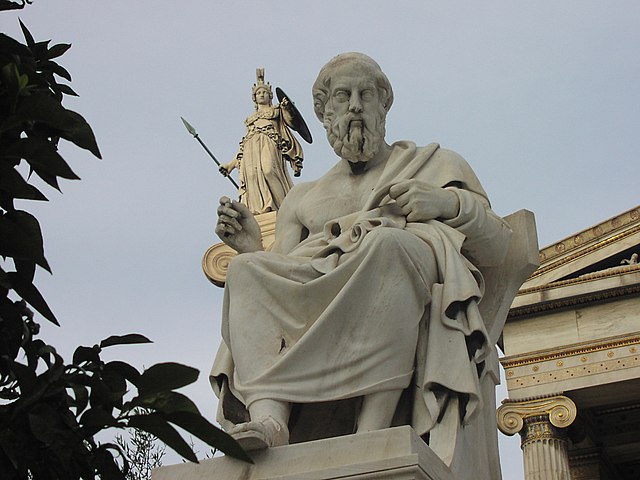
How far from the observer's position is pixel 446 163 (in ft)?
20.9

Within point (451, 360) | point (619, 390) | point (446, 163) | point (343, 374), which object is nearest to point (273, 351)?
point (343, 374)

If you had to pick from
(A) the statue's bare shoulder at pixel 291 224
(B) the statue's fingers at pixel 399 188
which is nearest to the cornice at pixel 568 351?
(A) the statue's bare shoulder at pixel 291 224

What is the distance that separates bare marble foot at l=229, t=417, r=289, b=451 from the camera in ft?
16.8

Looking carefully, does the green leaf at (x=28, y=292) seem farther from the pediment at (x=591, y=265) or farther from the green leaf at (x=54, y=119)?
the pediment at (x=591, y=265)

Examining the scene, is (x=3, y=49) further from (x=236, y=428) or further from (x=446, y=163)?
(x=446, y=163)

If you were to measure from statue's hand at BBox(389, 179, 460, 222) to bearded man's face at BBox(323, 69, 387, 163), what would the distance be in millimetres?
398

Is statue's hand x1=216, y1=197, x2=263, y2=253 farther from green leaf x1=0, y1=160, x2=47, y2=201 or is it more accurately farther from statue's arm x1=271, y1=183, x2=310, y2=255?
Result: green leaf x1=0, y1=160, x2=47, y2=201

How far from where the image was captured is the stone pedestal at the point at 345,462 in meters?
4.93

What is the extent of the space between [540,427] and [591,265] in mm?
2839

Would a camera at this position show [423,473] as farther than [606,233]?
No

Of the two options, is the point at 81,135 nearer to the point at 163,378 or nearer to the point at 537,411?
the point at 163,378

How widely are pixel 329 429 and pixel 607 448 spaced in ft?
62.3

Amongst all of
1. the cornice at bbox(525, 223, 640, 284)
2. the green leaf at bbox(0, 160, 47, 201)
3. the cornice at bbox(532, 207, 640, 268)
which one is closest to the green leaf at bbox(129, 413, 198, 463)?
the green leaf at bbox(0, 160, 47, 201)

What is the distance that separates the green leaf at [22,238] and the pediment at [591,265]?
20.6 meters
